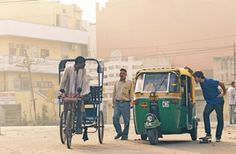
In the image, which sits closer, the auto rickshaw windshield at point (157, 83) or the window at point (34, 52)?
the auto rickshaw windshield at point (157, 83)

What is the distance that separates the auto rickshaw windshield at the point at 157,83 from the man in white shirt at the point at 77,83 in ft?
5.61

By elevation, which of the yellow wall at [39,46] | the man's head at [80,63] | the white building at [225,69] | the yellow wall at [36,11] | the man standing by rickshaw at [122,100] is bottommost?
the man standing by rickshaw at [122,100]

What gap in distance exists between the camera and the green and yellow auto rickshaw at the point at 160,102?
42.5ft

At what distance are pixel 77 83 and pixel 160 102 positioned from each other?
6.91 feet

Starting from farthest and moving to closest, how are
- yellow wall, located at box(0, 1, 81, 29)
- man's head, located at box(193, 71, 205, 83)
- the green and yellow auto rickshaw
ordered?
yellow wall, located at box(0, 1, 81, 29) < man's head, located at box(193, 71, 205, 83) < the green and yellow auto rickshaw

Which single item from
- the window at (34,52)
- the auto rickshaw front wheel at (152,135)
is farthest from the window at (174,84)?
the window at (34,52)

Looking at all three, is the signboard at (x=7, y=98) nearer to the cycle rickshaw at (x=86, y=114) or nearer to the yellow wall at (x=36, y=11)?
the yellow wall at (x=36, y=11)

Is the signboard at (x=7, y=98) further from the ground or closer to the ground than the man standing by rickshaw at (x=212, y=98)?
closer to the ground

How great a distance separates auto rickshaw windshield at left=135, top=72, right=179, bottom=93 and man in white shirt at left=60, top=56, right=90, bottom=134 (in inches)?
67.3

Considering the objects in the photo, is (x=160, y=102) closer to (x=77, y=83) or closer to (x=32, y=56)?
(x=77, y=83)

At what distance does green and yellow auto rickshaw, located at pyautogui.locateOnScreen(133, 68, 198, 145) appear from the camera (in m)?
13.0

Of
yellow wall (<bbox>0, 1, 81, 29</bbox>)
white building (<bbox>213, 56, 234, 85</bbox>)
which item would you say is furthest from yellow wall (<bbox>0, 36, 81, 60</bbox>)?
white building (<bbox>213, 56, 234, 85</bbox>)

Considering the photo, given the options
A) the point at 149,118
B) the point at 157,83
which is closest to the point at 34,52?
the point at 157,83

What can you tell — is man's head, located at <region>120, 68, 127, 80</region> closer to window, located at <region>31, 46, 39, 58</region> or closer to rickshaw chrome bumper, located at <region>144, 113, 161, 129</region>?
rickshaw chrome bumper, located at <region>144, 113, 161, 129</region>
